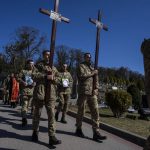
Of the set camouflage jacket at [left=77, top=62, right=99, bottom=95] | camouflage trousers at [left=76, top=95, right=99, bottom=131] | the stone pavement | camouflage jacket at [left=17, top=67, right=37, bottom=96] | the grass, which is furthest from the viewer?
camouflage jacket at [left=17, top=67, right=37, bottom=96]

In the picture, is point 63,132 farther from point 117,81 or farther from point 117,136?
point 117,81

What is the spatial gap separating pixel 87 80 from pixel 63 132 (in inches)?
64.4

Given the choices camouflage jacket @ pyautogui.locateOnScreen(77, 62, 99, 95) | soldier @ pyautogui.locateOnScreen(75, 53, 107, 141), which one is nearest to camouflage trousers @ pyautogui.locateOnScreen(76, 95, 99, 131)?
soldier @ pyautogui.locateOnScreen(75, 53, 107, 141)

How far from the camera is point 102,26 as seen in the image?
11281 millimetres

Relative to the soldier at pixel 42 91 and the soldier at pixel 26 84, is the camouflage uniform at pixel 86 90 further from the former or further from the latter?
the soldier at pixel 26 84

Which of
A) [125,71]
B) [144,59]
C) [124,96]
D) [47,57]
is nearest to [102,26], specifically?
[47,57]

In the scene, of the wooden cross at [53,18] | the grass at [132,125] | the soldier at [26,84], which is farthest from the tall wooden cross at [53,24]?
the grass at [132,125]

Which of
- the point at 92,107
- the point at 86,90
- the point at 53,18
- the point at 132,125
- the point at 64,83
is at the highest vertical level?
the point at 53,18

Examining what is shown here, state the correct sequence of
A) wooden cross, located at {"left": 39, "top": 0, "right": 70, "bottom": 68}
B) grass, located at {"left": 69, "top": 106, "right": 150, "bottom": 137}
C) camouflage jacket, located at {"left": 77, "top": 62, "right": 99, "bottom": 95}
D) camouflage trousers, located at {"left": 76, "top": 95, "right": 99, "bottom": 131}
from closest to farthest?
wooden cross, located at {"left": 39, "top": 0, "right": 70, "bottom": 68} < camouflage trousers, located at {"left": 76, "top": 95, "right": 99, "bottom": 131} < camouflage jacket, located at {"left": 77, "top": 62, "right": 99, "bottom": 95} < grass, located at {"left": 69, "top": 106, "right": 150, "bottom": 137}

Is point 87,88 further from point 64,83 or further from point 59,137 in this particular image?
point 64,83

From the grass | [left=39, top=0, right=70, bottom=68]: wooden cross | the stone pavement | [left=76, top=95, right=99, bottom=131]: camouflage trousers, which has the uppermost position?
[left=39, top=0, right=70, bottom=68]: wooden cross

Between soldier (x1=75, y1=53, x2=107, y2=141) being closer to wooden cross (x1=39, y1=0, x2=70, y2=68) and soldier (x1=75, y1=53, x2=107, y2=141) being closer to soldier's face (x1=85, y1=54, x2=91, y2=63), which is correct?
soldier's face (x1=85, y1=54, x2=91, y2=63)

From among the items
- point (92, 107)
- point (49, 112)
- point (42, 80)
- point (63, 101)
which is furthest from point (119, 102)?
point (49, 112)

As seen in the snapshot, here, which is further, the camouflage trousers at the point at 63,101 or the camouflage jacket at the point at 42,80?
the camouflage trousers at the point at 63,101
